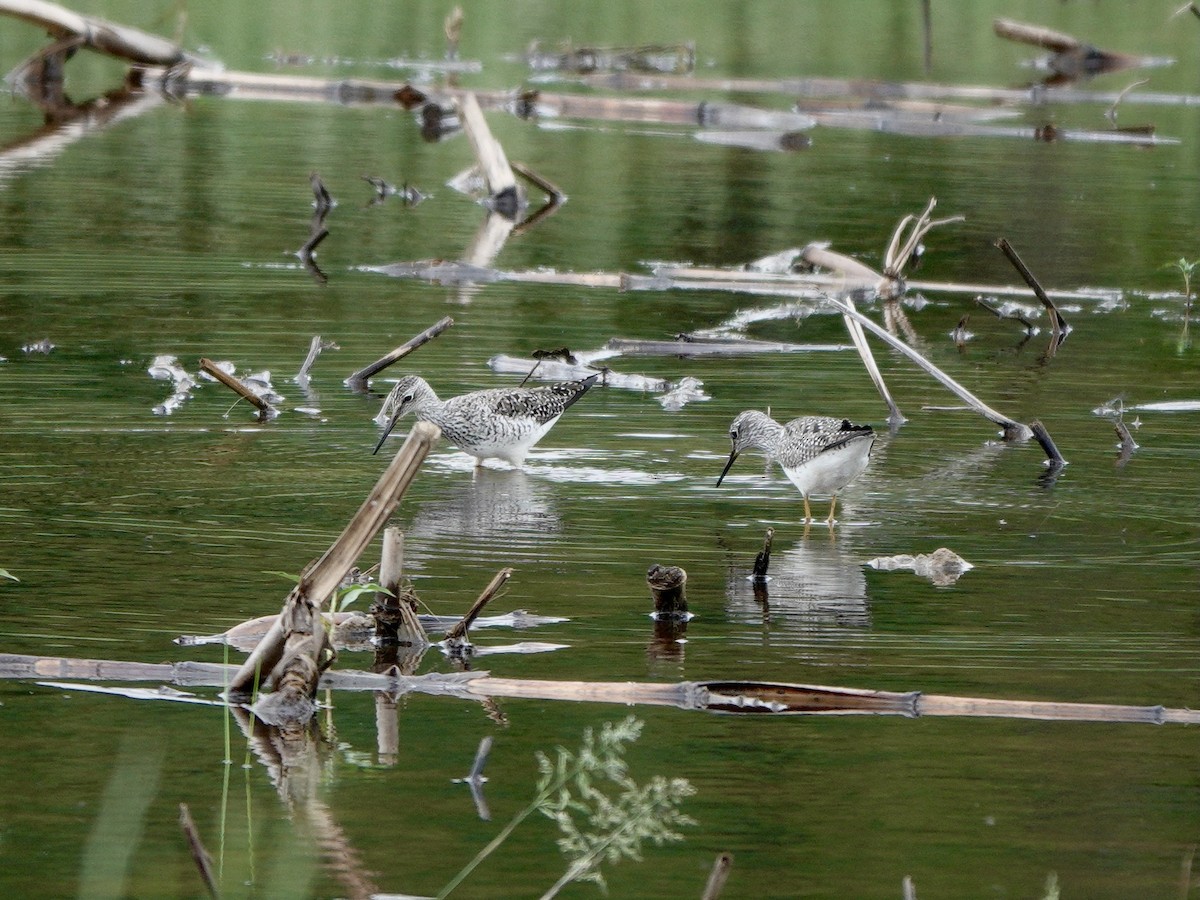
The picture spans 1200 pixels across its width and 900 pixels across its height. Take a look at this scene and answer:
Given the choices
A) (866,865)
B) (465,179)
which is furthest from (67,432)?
(465,179)

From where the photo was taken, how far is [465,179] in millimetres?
23125

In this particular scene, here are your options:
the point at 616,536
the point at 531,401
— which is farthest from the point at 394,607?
the point at 531,401

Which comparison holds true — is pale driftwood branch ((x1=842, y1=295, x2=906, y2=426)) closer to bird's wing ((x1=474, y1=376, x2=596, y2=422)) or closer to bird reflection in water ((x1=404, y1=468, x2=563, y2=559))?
bird's wing ((x1=474, y1=376, x2=596, y2=422))

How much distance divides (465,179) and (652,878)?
17.7m

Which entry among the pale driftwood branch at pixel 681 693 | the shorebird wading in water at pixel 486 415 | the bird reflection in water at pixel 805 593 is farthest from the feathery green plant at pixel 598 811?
the shorebird wading in water at pixel 486 415

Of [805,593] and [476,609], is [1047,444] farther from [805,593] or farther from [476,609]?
[476,609]

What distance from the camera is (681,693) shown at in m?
7.16

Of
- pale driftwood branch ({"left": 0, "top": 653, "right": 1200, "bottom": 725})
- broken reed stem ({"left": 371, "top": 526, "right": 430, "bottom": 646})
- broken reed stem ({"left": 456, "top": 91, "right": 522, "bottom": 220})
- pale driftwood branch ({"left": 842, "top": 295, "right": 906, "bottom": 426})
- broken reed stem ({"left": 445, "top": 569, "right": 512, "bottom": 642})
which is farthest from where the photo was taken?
broken reed stem ({"left": 456, "top": 91, "right": 522, "bottom": 220})

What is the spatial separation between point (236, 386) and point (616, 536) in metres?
2.99

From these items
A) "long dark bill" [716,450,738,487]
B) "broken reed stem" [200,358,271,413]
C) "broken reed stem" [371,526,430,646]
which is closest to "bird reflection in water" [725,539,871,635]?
"long dark bill" [716,450,738,487]

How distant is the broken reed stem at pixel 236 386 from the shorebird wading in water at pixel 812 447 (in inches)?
110

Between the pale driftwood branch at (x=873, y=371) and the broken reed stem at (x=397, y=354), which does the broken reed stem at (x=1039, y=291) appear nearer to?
the pale driftwood branch at (x=873, y=371)

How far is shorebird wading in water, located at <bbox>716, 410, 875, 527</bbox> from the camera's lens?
9742 mm

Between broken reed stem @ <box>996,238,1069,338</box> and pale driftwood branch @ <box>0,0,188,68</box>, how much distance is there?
50.7ft
